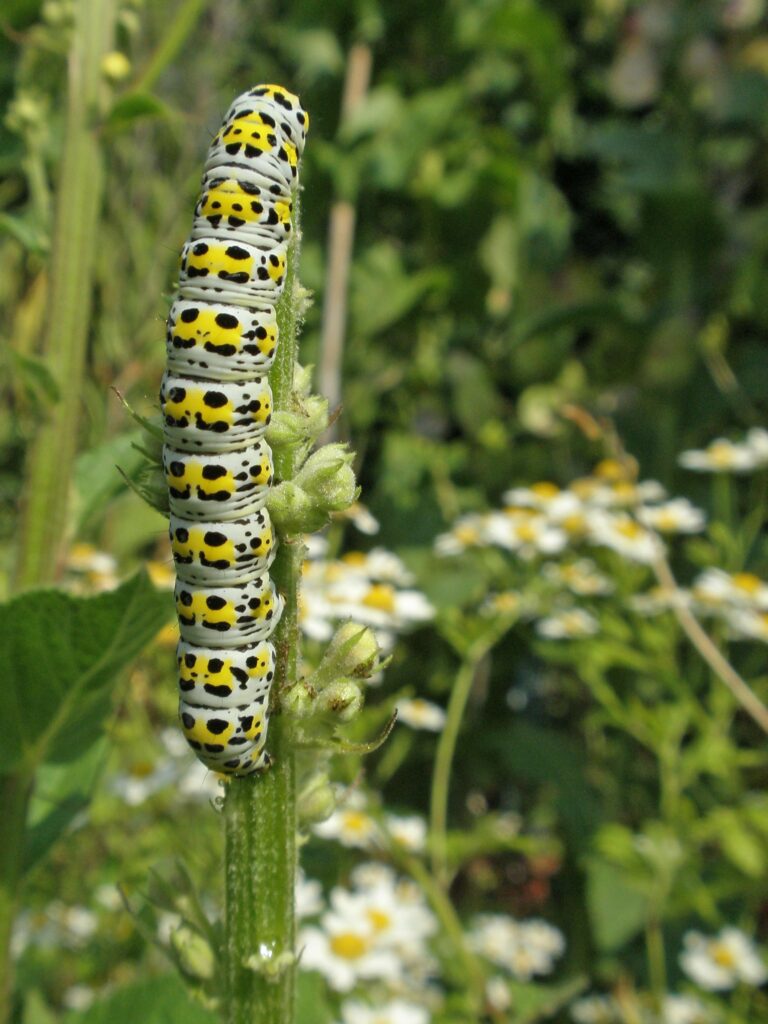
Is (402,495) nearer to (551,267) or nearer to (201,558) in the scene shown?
(551,267)

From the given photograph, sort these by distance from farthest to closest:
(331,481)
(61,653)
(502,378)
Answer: (502,378), (61,653), (331,481)

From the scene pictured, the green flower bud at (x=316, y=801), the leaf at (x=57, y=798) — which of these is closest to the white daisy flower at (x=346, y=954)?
the leaf at (x=57, y=798)

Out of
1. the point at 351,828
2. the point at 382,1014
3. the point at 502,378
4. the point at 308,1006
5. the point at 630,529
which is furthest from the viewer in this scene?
the point at 502,378

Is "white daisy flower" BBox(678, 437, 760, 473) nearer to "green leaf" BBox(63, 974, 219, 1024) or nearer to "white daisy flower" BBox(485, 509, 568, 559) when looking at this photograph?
"white daisy flower" BBox(485, 509, 568, 559)

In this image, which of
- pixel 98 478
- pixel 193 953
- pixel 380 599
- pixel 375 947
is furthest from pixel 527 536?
pixel 193 953

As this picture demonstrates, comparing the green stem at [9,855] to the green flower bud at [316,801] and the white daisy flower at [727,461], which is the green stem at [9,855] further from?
the white daisy flower at [727,461]

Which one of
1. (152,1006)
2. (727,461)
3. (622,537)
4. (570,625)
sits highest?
(727,461)

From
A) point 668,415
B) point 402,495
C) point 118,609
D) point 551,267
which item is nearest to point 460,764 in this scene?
point 402,495

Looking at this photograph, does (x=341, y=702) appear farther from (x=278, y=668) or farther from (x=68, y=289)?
(x=68, y=289)
